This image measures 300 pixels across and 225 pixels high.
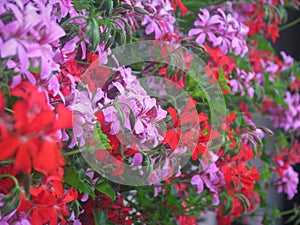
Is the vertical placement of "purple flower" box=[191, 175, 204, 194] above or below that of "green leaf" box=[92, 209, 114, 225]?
below

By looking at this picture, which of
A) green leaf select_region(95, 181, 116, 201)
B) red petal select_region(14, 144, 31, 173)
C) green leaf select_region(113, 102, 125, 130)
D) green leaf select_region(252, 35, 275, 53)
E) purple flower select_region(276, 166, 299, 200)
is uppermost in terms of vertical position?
red petal select_region(14, 144, 31, 173)

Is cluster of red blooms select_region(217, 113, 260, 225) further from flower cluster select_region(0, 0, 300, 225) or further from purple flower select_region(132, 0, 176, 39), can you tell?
purple flower select_region(132, 0, 176, 39)

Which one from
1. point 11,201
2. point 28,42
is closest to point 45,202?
point 11,201

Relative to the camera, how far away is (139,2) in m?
0.83

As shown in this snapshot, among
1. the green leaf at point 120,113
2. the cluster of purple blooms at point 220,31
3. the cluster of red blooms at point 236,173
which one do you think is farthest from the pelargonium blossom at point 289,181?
the green leaf at point 120,113

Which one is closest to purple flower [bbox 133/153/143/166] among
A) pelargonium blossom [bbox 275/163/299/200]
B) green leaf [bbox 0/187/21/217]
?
green leaf [bbox 0/187/21/217]

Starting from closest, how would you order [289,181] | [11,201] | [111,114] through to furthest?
[11,201] < [111,114] < [289,181]

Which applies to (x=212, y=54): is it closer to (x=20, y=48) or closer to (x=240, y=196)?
(x=240, y=196)

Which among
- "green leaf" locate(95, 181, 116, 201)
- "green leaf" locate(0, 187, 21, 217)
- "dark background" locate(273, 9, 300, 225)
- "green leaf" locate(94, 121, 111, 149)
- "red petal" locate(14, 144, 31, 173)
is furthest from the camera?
"dark background" locate(273, 9, 300, 225)

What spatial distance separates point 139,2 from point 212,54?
0.61ft

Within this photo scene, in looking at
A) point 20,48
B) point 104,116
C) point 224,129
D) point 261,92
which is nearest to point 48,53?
point 20,48

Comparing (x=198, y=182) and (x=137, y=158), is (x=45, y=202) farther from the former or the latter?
(x=198, y=182)

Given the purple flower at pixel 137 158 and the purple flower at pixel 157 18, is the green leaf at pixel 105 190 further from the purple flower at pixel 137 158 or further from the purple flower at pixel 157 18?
the purple flower at pixel 157 18

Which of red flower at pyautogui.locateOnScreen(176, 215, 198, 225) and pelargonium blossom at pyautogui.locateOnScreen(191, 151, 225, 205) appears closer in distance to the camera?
pelargonium blossom at pyautogui.locateOnScreen(191, 151, 225, 205)
